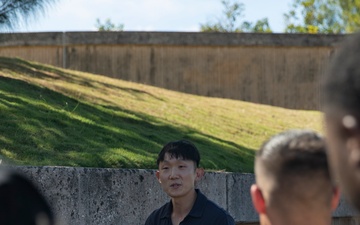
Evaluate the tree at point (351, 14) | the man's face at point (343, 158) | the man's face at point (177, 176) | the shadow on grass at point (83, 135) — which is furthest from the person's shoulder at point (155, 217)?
the tree at point (351, 14)

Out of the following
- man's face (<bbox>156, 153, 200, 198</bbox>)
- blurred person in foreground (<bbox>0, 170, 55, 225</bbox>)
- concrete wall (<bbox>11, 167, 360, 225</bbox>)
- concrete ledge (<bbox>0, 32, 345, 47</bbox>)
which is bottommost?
concrete wall (<bbox>11, 167, 360, 225</bbox>)

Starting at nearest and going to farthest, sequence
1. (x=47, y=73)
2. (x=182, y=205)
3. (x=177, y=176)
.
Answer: (x=182, y=205)
(x=177, y=176)
(x=47, y=73)

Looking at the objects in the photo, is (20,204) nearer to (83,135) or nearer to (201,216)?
(201,216)

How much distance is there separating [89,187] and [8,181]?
627 centimetres

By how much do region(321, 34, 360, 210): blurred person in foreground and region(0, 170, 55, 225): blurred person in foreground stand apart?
471 millimetres

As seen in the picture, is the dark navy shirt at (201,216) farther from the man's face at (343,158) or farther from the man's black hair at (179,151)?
the man's face at (343,158)

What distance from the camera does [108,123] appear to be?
36.2ft

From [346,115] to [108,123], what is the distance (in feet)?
31.4

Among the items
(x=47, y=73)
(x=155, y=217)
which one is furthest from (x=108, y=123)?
(x=155, y=217)

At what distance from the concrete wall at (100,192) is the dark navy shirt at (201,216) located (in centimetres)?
112

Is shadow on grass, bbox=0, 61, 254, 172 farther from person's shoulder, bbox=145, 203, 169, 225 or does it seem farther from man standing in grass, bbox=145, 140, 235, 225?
person's shoulder, bbox=145, 203, 169, 225

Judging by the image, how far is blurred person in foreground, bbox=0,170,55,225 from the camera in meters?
1.51

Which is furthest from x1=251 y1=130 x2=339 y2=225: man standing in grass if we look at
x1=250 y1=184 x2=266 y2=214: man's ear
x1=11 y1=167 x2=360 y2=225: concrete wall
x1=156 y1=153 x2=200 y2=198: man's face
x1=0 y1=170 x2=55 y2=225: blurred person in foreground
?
x1=11 y1=167 x2=360 y2=225: concrete wall

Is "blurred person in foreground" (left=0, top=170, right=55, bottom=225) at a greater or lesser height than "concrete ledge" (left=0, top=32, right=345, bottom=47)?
lesser
